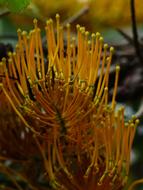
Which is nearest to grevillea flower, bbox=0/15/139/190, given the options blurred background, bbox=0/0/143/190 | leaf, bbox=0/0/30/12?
leaf, bbox=0/0/30/12

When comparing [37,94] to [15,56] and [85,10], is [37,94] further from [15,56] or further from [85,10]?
[85,10]

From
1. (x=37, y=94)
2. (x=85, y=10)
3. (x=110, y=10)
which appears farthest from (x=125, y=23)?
(x=37, y=94)

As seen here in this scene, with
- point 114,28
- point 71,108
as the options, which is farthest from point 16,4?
point 114,28

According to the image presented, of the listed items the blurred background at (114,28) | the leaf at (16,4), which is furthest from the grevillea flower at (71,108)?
the blurred background at (114,28)

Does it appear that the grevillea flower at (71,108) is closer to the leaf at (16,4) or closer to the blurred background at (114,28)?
the leaf at (16,4)

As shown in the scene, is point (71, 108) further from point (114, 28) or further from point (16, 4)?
point (114, 28)

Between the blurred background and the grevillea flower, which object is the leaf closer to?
the grevillea flower
